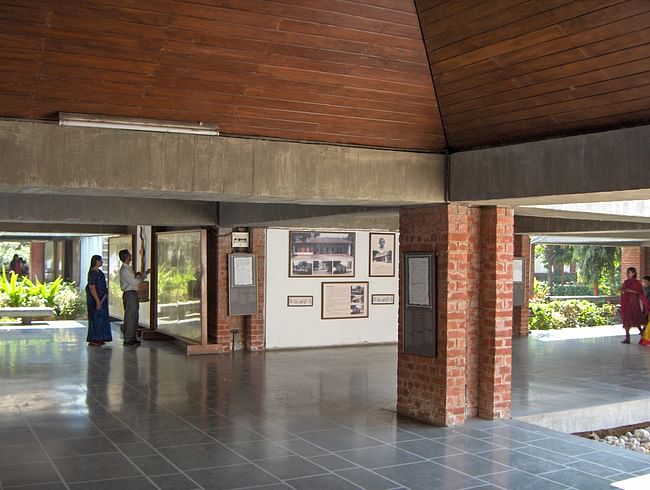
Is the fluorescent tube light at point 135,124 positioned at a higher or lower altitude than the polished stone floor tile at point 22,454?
higher

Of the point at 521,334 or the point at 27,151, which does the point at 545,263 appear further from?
the point at 27,151

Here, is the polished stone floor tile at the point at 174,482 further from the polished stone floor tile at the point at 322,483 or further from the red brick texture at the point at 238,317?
the red brick texture at the point at 238,317

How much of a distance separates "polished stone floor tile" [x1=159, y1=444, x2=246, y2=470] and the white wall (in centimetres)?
732

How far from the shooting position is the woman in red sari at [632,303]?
17066mm

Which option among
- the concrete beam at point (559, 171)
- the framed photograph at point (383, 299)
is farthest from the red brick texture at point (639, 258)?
the concrete beam at point (559, 171)

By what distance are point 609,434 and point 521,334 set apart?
8552 millimetres

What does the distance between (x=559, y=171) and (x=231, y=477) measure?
150 inches

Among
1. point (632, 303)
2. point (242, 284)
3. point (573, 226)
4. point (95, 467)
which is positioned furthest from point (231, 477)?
point (632, 303)

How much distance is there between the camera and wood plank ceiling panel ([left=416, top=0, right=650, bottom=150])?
5137 mm

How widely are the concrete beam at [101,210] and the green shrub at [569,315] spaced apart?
36.5 feet

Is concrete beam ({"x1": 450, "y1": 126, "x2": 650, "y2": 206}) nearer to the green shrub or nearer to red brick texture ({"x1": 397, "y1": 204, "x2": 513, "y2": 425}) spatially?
red brick texture ({"x1": 397, "y1": 204, "x2": 513, "y2": 425})

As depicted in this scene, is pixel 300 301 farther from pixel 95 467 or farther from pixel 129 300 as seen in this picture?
pixel 95 467

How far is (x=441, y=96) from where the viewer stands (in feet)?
23.0

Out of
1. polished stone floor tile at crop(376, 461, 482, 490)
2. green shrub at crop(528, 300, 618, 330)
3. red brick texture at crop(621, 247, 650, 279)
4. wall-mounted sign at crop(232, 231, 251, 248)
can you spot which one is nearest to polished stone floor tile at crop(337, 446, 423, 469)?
polished stone floor tile at crop(376, 461, 482, 490)
